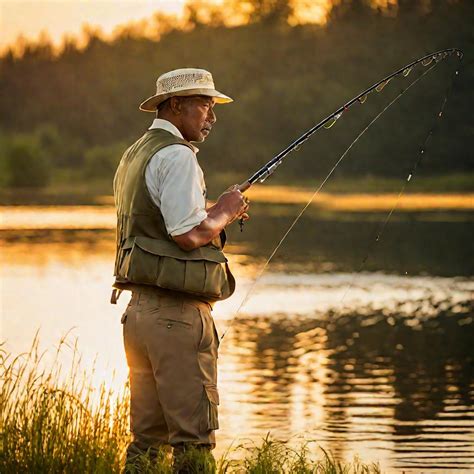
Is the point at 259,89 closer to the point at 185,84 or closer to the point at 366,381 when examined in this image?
the point at 366,381

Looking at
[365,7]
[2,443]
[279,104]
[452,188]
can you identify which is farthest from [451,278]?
[365,7]

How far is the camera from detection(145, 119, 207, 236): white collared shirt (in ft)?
14.8

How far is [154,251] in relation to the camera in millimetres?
4602

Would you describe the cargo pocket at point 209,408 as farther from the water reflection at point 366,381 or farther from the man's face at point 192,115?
the water reflection at point 366,381

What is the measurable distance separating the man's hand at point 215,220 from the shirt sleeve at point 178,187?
0.08 feet

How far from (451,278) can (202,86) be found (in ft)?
41.4

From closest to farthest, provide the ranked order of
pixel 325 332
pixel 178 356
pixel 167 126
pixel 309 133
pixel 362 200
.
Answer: pixel 178 356
pixel 167 126
pixel 309 133
pixel 325 332
pixel 362 200

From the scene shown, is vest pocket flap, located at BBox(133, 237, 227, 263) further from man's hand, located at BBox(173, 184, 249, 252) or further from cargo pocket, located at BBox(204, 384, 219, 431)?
cargo pocket, located at BBox(204, 384, 219, 431)

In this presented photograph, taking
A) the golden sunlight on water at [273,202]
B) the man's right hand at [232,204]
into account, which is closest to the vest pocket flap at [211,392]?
the man's right hand at [232,204]

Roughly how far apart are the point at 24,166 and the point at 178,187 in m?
47.8

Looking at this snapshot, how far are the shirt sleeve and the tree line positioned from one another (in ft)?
143

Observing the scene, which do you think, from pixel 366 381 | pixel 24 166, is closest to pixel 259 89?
pixel 24 166

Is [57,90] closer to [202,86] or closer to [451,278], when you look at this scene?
[451,278]

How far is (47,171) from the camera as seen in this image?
52.9 m
